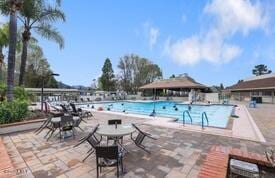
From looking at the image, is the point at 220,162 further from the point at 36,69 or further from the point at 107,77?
the point at 107,77

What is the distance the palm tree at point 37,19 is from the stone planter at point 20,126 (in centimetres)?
445

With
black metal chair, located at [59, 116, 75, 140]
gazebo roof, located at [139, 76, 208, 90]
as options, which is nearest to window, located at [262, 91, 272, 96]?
gazebo roof, located at [139, 76, 208, 90]

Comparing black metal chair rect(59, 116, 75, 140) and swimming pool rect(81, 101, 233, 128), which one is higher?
black metal chair rect(59, 116, 75, 140)

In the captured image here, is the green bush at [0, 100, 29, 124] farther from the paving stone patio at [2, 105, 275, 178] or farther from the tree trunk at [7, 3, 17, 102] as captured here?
the paving stone patio at [2, 105, 275, 178]

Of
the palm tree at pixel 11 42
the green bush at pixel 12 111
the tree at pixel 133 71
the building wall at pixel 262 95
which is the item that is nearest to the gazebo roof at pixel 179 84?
the building wall at pixel 262 95

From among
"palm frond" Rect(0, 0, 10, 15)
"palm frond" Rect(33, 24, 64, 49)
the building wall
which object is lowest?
the building wall

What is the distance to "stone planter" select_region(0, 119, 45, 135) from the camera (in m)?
7.06

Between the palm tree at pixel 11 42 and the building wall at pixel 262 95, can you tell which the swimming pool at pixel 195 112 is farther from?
the building wall at pixel 262 95

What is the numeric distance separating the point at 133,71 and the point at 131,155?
42.7 m

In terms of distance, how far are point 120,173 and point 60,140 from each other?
3434 millimetres

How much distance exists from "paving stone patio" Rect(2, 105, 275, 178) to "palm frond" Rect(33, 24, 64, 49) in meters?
7.28

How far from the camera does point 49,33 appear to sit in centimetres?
1163

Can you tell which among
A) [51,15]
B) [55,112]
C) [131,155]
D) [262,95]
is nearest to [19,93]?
[55,112]

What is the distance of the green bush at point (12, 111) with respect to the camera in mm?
7363
